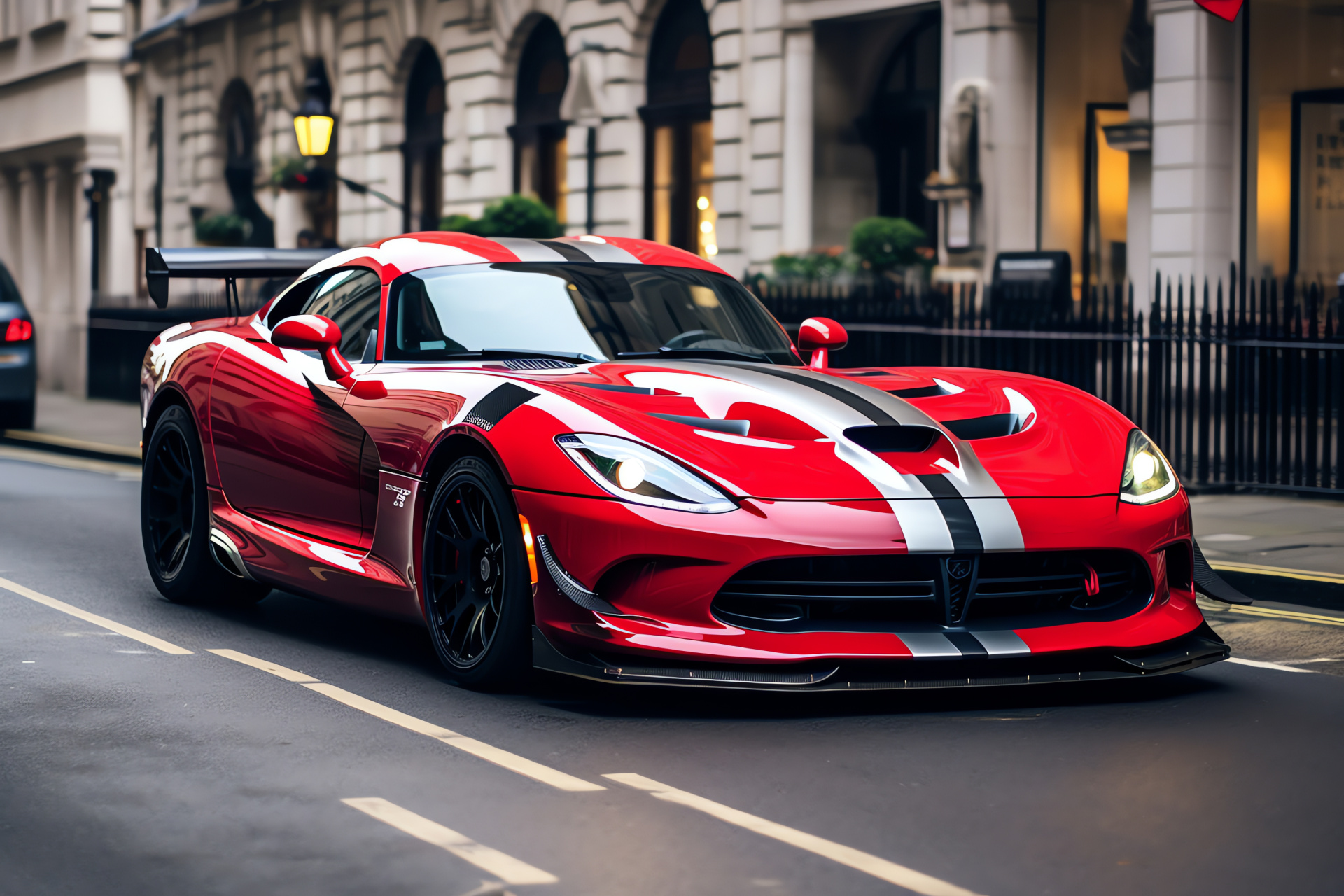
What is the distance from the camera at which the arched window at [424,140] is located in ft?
93.1

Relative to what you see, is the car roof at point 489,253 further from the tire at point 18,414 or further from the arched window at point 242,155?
the arched window at point 242,155

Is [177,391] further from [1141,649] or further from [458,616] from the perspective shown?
[1141,649]

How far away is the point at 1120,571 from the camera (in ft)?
19.3

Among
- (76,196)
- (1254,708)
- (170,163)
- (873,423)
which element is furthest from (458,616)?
(76,196)

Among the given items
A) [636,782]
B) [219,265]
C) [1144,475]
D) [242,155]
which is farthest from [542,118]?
[636,782]

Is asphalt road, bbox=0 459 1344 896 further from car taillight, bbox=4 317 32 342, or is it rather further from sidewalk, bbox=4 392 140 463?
car taillight, bbox=4 317 32 342

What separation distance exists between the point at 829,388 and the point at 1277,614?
3.08 meters

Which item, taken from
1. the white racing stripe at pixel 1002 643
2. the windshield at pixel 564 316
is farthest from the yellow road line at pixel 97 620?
the white racing stripe at pixel 1002 643

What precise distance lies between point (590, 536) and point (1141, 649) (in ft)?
5.48

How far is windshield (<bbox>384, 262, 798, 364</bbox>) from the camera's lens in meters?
6.69

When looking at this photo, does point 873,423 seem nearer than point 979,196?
Yes

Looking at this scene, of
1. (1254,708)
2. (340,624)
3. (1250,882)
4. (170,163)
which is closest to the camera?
(1250,882)

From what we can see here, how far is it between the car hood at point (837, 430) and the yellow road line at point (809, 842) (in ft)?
3.17

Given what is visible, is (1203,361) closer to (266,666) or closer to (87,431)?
(266,666)
